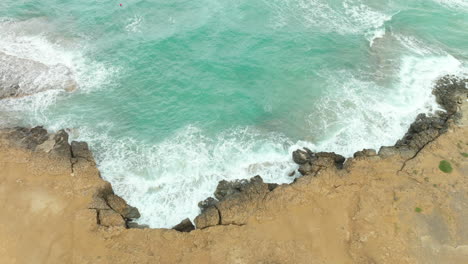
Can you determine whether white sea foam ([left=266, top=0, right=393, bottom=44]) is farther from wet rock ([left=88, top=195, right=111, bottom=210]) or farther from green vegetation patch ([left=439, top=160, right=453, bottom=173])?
wet rock ([left=88, top=195, right=111, bottom=210])

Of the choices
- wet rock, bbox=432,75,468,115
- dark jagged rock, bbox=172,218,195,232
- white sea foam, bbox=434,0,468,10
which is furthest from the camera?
white sea foam, bbox=434,0,468,10

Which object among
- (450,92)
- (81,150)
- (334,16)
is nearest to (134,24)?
(81,150)

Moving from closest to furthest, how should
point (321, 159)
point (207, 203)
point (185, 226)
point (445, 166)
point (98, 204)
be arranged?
1. point (185, 226)
2. point (98, 204)
3. point (207, 203)
4. point (445, 166)
5. point (321, 159)

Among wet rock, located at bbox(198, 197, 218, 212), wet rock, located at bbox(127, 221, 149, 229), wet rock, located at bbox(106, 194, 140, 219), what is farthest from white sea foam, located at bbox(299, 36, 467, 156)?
wet rock, located at bbox(106, 194, 140, 219)

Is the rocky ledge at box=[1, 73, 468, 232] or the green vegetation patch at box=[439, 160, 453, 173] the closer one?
the rocky ledge at box=[1, 73, 468, 232]

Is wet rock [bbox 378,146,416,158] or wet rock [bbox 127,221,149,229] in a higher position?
wet rock [bbox 378,146,416,158]

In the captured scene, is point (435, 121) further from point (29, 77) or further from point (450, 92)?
point (29, 77)

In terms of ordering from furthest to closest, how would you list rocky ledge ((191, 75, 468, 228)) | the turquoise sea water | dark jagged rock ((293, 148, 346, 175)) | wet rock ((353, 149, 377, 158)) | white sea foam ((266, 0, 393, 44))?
1. white sea foam ((266, 0, 393, 44))
2. the turquoise sea water
3. wet rock ((353, 149, 377, 158))
4. dark jagged rock ((293, 148, 346, 175))
5. rocky ledge ((191, 75, 468, 228))

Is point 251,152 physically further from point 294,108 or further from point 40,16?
point 40,16
